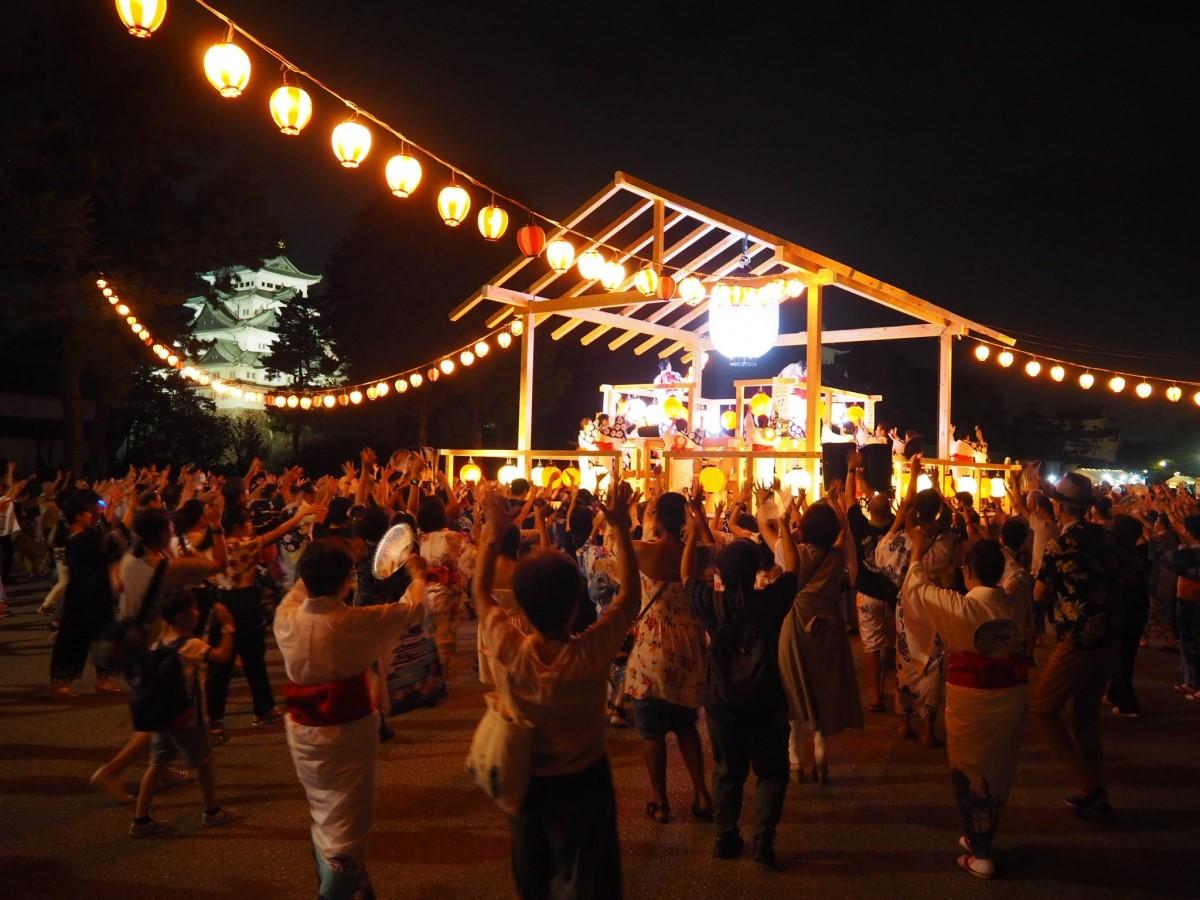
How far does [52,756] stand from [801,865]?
4.61 meters

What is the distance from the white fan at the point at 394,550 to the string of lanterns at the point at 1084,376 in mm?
14754

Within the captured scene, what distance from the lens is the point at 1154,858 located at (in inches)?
162

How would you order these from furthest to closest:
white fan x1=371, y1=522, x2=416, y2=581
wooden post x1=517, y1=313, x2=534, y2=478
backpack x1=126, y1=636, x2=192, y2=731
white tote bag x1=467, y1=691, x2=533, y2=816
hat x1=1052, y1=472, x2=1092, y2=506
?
wooden post x1=517, y1=313, x2=534, y2=478 → white fan x1=371, y1=522, x2=416, y2=581 → hat x1=1052, y1=472, x2=1092, y2=506 → backpack x1=126, y1=636, x2=192, y2=731 → white tote bag x1=467, y1=691, x2=533, y2=816

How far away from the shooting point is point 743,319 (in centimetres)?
1317

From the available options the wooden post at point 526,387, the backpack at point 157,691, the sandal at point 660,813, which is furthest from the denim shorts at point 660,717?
the wooden post at point 526,387

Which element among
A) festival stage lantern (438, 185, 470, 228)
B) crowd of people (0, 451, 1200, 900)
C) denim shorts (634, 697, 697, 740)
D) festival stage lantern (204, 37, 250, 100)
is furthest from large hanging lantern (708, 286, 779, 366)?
denim shorts (634, 697, 697, 740)

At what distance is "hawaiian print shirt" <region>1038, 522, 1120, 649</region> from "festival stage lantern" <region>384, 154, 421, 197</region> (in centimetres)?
727

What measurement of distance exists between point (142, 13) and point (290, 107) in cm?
141

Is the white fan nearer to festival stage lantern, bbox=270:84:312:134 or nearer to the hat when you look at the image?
the hat

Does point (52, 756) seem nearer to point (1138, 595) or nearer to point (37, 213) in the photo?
point (1138, 595)

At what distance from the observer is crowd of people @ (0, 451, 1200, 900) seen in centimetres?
260

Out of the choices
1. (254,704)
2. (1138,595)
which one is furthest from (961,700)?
(254,704)

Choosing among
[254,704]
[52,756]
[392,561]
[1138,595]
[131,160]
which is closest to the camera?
[392,561]

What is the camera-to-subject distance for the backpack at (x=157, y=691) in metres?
4.11
